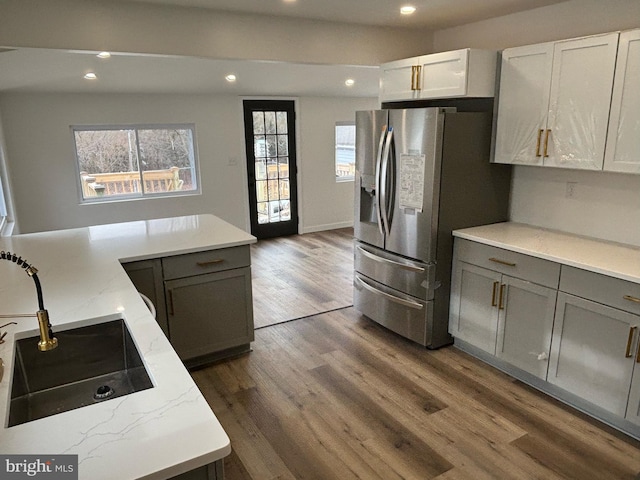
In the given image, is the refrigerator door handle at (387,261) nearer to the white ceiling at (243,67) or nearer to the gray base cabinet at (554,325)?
the gray base cabinet at (554,325)

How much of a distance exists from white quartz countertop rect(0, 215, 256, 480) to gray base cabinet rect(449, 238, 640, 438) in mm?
1914

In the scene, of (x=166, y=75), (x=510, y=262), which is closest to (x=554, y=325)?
(x=510, y=262)

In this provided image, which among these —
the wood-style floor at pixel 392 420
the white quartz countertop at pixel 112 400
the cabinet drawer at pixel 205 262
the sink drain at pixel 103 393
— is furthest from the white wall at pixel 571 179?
the sink drain at pixel 103 393

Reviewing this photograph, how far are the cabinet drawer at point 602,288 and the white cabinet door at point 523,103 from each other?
802mm

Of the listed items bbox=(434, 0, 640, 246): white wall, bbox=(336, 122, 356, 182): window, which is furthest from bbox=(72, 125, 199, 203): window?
bbox=(434, 0, 640, 246): white wall

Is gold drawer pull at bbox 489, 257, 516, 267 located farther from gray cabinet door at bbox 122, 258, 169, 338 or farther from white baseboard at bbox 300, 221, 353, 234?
white baseboard at bbox 300, 221, 353, 234

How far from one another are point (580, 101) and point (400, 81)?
1.29m

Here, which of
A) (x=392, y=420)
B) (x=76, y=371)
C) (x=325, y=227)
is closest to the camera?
(x=76, y=371)

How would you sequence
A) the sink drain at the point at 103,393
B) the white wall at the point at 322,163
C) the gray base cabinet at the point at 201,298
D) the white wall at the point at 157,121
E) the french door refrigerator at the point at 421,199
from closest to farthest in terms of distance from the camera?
the sink drain at the point at 103,393, the gray base cabinet at the point at 201,298, the french door refrigerator at the point at 421,199, the white wall at the point at 157,121, the white wall at the point at 322,163

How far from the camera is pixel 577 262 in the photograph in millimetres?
2445

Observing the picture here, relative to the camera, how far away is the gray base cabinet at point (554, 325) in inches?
91.1

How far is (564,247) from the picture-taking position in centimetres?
274

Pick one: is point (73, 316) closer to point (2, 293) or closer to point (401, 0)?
point (2, 293)

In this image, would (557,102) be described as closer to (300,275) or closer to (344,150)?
(300,275)
